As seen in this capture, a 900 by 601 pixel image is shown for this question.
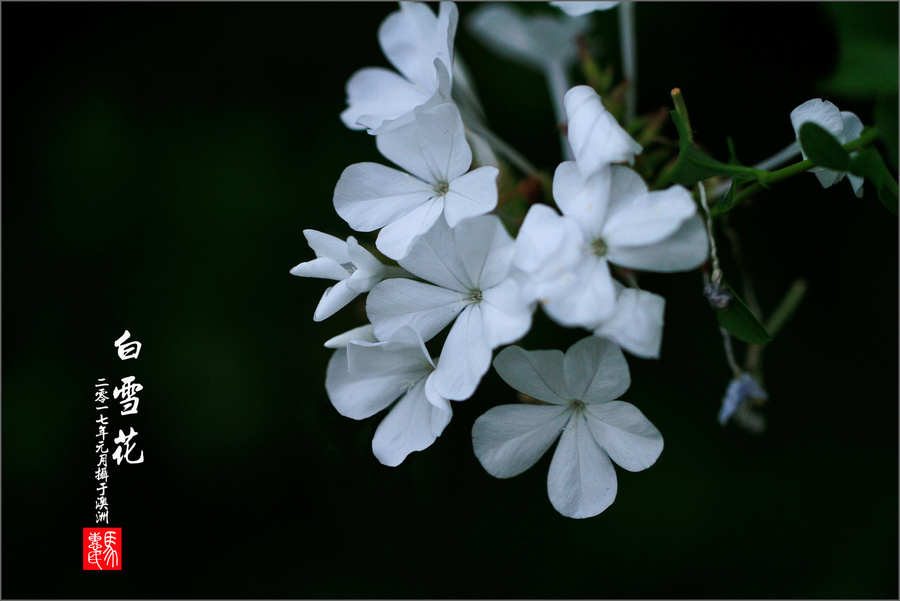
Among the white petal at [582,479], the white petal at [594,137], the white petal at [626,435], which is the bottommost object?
the white petal at [582,479]

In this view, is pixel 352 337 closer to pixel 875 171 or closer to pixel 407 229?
pixel 407 229

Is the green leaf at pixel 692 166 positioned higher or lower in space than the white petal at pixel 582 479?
higher

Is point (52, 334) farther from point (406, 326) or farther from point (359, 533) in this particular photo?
point (406, 326)

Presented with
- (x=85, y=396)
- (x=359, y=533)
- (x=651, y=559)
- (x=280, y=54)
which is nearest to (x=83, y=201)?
(x=85, y=396)

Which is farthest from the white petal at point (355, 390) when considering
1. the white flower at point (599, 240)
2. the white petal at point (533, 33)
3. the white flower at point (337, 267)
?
the white petal at point (533, 33)

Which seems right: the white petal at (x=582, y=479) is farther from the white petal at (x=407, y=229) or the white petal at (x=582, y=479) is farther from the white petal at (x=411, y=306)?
the white petal at (x=407, y=229)

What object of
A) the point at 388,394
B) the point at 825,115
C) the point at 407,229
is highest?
the point at 825,115

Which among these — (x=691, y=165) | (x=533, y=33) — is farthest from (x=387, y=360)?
(x=533, y=33)

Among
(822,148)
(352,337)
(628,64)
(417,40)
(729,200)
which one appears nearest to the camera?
(822,148)
